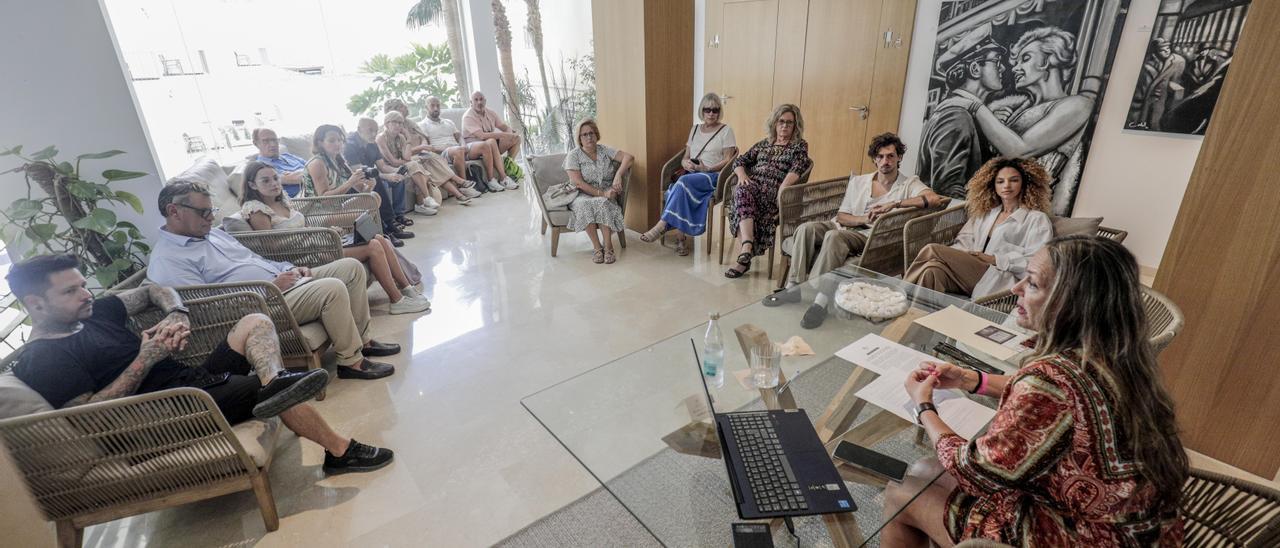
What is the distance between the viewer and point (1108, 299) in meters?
0.99

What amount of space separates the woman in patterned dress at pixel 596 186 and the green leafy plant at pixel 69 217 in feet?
8.13

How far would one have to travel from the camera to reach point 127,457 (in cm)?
152

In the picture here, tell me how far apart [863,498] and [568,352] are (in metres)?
1.80

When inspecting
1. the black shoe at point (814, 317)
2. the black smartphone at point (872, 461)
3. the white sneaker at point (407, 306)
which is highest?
the black shoe at point (814, 317)

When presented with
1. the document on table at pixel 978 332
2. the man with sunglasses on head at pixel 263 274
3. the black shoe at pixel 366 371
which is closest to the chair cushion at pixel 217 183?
the man with sunglasses on head at pixel 263 274

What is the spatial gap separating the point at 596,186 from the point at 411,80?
394 centimetres

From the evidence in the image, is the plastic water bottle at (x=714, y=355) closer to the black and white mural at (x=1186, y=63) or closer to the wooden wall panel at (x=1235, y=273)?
the wooden wall panel at (x=1235, y=273)

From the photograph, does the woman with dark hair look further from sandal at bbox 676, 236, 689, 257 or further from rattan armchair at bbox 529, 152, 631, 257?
sandal at bbox 676, 236, 689, 257

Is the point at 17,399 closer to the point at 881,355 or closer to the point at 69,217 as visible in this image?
the point at 69,217

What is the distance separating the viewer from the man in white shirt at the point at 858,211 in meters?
3.01

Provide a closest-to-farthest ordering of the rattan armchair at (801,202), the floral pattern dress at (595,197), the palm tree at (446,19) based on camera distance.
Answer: the rattan armchair at (801,202), the floral pattern dress at (595,197), the palm tree at (446,19)

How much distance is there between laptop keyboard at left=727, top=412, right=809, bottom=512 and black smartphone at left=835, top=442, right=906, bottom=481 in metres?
0.18

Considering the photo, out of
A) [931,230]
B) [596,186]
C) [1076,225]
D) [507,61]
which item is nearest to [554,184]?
[596,186]

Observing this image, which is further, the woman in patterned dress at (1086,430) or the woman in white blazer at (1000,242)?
the woman in white blazer at (1000,242)
